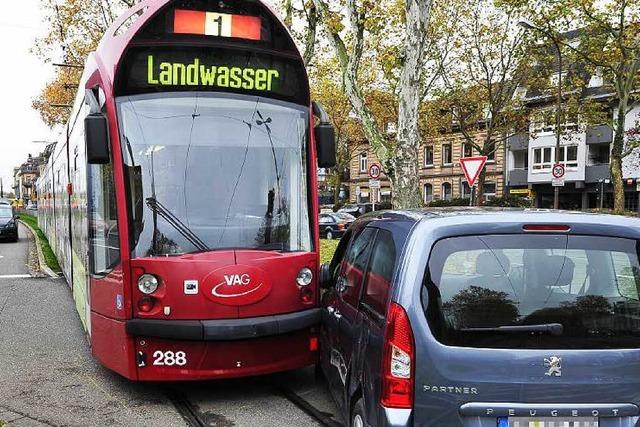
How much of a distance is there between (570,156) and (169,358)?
1809 inches

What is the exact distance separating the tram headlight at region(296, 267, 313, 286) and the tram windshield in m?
0.20

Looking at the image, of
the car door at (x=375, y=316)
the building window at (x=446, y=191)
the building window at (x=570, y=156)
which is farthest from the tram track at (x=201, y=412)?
the building window at (x=446, y=191)

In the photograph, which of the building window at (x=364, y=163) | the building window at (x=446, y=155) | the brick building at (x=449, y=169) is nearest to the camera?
the brick building at (x=449, y=169)

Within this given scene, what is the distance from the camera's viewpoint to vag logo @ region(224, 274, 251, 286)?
5273 mm

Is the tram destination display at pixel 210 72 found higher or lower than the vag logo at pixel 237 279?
higher

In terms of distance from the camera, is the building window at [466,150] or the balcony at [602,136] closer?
the balcony at [602,136]

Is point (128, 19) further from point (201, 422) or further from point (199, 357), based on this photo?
point (201, 422)

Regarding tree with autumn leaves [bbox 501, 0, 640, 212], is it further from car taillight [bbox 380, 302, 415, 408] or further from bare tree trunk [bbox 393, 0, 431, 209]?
car taillight [bbox 380, 302, 415, 408]

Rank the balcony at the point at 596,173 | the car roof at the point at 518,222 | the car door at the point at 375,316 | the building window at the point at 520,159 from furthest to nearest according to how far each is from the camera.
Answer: the building window at the point at 520,159, the balcony at the point at 596,173, the car door at the point at 375,316, the car roof at the point at 518,222

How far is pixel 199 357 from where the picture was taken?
209 inches

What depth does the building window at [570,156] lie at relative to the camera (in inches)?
1818

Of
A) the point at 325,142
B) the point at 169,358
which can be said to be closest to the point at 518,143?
the point at 325,142

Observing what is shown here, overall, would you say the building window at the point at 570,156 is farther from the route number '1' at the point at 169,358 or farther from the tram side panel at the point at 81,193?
the route number '1' at the point at 169,358

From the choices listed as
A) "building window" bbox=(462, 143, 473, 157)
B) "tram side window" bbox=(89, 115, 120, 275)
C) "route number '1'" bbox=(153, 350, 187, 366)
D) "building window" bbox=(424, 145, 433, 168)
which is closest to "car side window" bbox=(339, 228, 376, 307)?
"route number '1'" bbox=(153, 350, 187, 366)
